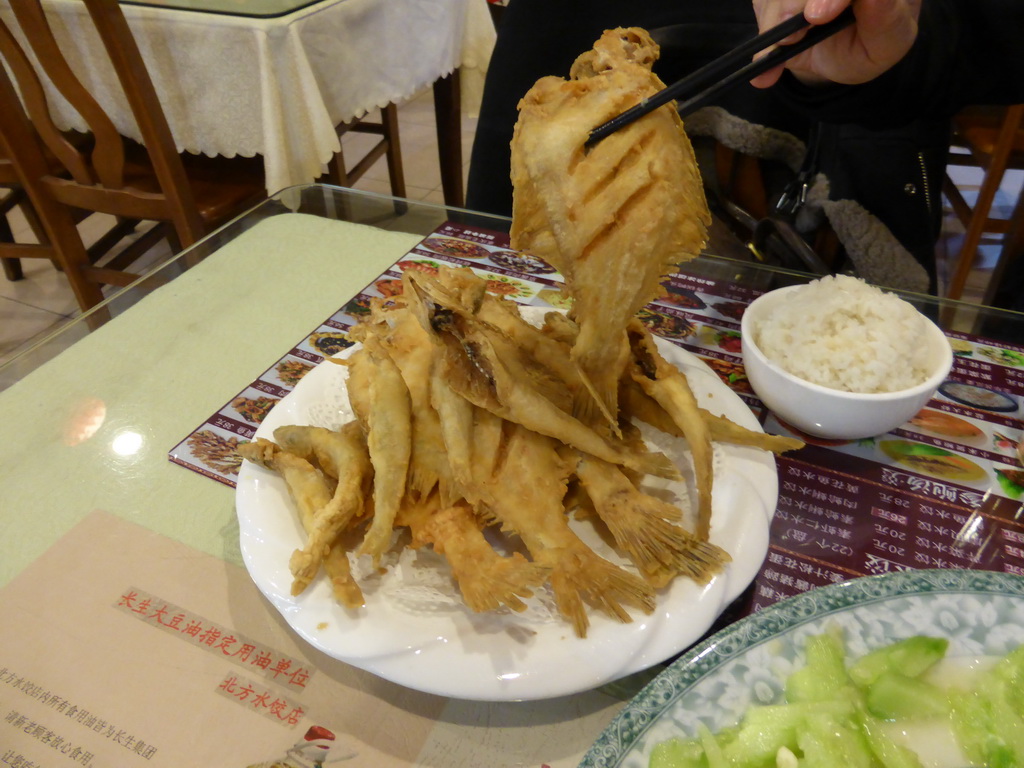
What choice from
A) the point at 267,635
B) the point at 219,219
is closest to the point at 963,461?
the point at 267,635

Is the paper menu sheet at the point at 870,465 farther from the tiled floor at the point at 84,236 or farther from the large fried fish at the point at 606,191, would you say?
the tiled floor at the point at 84,236

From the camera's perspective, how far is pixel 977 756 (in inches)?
21.1

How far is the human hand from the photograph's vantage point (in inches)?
41.0

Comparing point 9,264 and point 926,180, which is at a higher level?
point 926,180

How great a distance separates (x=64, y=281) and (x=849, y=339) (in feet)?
10.9

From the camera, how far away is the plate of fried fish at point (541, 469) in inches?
26.0

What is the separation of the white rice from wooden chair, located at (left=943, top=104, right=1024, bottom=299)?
1.59m

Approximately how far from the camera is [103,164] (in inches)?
83.4

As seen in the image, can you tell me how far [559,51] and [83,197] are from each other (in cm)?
169

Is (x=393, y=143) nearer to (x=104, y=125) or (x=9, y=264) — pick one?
(x=104, y=125)

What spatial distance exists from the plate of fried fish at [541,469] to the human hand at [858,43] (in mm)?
512

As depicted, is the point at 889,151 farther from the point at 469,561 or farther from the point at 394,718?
the point at 394,718

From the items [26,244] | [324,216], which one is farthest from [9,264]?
[324,216]

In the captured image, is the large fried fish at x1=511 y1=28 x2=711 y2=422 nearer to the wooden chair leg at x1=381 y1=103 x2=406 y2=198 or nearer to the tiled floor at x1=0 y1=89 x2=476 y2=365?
the tiled floor at x1=0 y1=89 x2=476 y2=365
